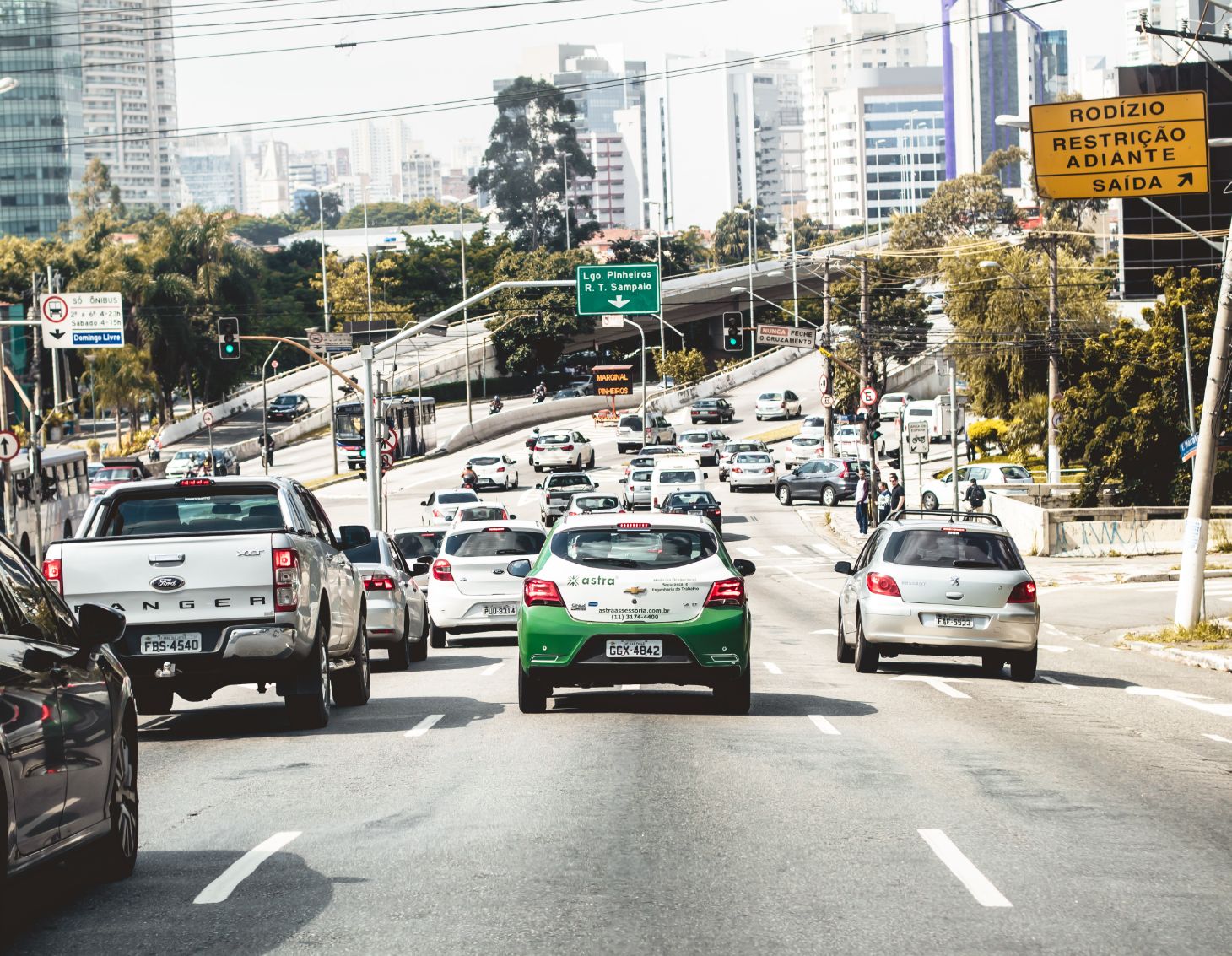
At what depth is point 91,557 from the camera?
13.5 meters

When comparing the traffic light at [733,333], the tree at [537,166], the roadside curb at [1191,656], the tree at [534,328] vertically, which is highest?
the tree at [537,166]

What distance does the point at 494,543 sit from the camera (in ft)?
82.8

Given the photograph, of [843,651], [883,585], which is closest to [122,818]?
[883,585]

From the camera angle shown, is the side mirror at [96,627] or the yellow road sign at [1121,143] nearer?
the side mirror at [96,627]

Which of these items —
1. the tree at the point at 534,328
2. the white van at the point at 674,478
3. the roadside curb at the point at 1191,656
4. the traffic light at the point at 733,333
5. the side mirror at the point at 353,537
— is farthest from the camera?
the tree at the point at 534,328

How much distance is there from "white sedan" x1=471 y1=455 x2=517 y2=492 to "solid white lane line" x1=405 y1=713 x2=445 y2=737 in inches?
2323

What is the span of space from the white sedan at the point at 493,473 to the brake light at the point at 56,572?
6103 cm

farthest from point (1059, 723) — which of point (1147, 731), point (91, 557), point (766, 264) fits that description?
point (766, 264)

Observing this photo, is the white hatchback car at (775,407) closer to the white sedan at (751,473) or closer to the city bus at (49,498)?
the white sedan at (751,473)

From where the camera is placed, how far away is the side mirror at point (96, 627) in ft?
26.1

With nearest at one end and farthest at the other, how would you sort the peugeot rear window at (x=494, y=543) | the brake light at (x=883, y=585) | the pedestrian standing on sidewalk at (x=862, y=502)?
the brake light at (x=883, y=585), the peugeot rear window at (x=494, y=543), the pedestrian standing on sidewalk at (x=862, y=502)

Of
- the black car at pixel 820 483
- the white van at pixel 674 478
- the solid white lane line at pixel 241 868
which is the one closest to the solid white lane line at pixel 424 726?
the solid white lane line at pixel 241 868

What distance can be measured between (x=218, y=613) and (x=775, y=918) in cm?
723

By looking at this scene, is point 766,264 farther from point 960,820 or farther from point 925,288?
point 960,820
